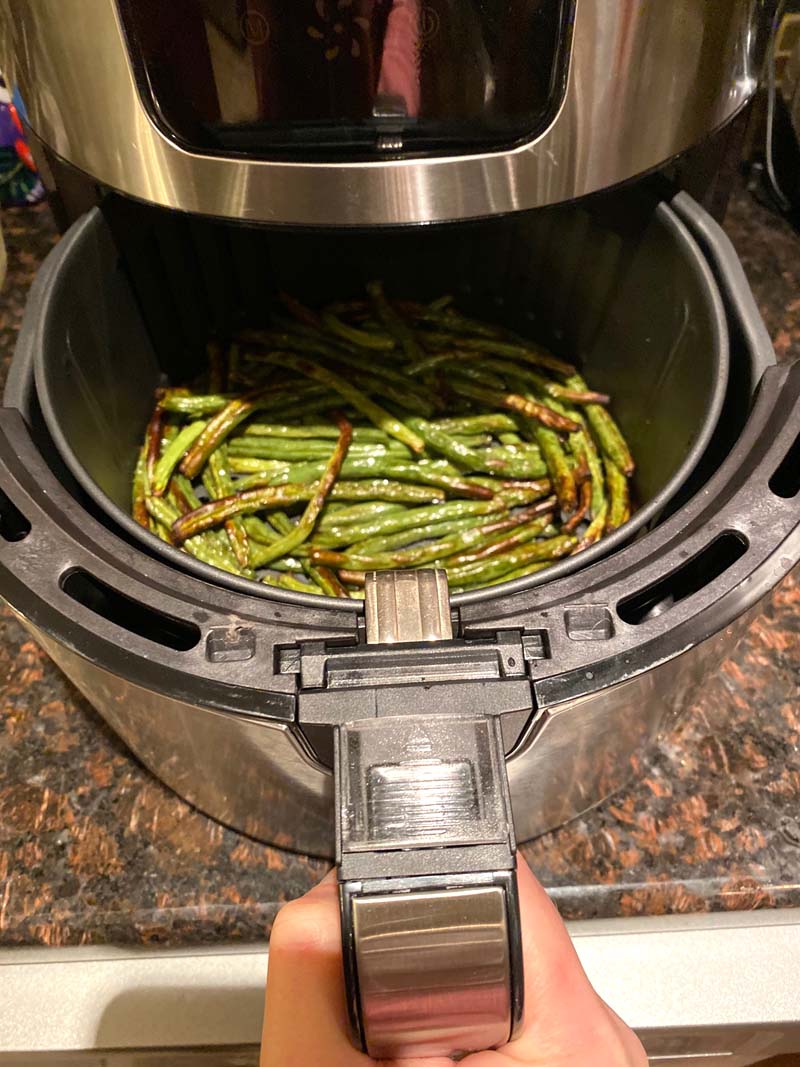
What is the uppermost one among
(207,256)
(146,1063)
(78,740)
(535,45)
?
(535,45)

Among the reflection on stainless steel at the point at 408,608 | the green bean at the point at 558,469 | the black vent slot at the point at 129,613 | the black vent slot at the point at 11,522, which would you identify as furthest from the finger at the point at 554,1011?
the green bean at the point at 558,469

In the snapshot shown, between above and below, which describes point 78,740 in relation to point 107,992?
above

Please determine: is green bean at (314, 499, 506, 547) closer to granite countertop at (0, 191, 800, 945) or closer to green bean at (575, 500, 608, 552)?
green bean at (575, 500, 608, 552)

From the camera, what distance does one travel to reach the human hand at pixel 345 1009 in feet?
1.50

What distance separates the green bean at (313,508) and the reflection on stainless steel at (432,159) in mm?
415

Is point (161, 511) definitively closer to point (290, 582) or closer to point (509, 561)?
point (290, 582)

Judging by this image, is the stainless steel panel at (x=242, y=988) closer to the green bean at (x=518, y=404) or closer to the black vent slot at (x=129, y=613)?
the black vent slot at (x=129, y=613)

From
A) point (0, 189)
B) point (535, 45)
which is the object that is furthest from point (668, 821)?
point (0, 189)

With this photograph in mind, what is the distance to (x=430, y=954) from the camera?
16.2 inches

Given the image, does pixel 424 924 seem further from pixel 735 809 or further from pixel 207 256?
pixel 207 256

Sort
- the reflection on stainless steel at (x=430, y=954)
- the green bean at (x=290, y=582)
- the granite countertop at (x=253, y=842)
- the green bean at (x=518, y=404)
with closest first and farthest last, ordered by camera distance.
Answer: the reflection on stainless steel at (x=430, y=954) → the granite countertop at (x=253, y=842) → the green bean at (x=290, y=582) → the green bean at (x=518, y=404)

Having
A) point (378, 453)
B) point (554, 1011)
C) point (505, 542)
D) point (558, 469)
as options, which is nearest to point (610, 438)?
point (558, 469)

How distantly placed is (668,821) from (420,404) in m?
0.59

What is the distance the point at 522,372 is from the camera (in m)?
1.05
